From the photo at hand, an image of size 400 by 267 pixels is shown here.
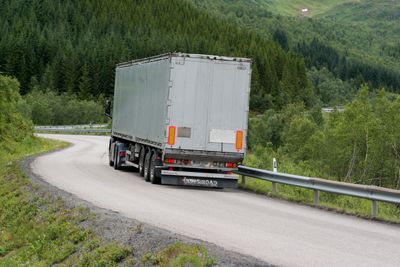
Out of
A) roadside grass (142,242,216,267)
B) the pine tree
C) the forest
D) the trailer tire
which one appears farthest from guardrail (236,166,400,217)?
the pine tree

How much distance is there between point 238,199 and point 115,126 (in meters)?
12.0

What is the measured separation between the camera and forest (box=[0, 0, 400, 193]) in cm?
7700

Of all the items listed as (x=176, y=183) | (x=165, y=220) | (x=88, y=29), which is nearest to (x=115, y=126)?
(x=176, y=183)

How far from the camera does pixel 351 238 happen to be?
11953mm

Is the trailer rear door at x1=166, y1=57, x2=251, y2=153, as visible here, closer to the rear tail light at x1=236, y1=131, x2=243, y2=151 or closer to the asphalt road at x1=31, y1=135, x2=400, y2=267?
the rear tail light at x1=236, y1=131, x2=243, y2=151

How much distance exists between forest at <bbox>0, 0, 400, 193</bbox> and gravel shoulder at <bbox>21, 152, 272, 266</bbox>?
14773 millimetres

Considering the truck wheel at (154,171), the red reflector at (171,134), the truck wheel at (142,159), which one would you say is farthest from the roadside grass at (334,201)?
the truck wheel at (142,159)

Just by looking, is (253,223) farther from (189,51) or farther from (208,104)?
(189,51)

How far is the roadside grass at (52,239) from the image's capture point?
1014 centimetres

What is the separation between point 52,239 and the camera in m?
13.1

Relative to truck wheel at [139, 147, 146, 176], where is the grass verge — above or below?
below

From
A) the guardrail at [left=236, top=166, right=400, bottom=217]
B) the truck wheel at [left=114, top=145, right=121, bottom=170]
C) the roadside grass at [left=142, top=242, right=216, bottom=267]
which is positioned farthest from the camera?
the truck wheel at [left=114, top=145, right=121, bottom=170]

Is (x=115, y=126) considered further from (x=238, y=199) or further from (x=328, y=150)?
(x=328, y=150)

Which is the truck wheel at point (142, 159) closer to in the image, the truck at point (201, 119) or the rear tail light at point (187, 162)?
the truck at point (201, 119)
